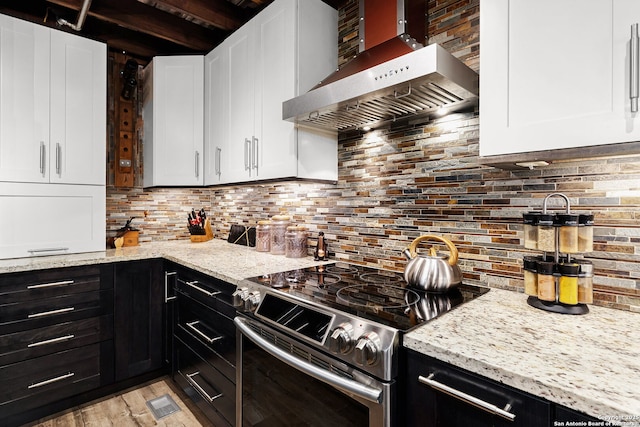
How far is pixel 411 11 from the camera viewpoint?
157 cm

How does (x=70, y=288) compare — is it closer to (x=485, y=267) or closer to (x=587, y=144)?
(x=485, y=267)

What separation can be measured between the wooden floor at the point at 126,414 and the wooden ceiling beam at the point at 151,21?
8.86 ft

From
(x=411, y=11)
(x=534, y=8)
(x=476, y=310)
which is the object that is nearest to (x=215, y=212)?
(x=411, y=11)

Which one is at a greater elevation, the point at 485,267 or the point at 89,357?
the point at 485,267

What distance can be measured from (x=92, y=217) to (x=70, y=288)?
56 cm

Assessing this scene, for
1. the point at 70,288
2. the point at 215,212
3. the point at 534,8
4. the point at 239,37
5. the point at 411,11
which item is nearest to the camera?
the point at 534,8

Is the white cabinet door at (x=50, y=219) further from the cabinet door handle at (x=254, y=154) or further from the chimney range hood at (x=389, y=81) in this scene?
the chimney range hood at (x=389, y=81)

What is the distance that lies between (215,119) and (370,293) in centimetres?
200

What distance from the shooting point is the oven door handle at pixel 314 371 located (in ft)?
3.11

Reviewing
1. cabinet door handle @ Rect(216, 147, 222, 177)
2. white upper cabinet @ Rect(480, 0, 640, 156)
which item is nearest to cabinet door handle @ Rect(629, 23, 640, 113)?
white upper cabinet @ Rect(480, 0, 640, 156)

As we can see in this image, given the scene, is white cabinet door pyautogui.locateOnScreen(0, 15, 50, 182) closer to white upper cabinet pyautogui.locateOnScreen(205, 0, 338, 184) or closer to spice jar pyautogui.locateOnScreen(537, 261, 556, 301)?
white upper cabinet pyautogui.locateOnScreen(205, 0, 338, 184)

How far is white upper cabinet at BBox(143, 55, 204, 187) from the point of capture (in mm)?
2740

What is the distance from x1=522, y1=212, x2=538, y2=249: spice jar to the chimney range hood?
1.81ft

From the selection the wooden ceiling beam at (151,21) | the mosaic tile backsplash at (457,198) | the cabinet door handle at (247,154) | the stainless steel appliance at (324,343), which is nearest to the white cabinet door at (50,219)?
the cabinet door handle at (247,154)
